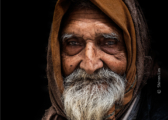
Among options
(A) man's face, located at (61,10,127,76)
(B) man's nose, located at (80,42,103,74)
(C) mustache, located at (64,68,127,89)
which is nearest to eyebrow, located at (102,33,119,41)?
(A) man's face, located at (61,10,127,76)

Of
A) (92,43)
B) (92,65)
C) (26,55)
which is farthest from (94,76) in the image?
(26,55)

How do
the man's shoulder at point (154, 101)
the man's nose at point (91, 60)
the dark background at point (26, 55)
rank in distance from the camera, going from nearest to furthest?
the man's nose at point (91, 60) < the man's shoulder at point (154, 101) < the dark background at point (26, 55)

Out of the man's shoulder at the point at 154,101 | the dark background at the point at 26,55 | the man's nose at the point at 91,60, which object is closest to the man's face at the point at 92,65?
the man's nose at the point at 91,60

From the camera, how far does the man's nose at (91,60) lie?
4.79 feet

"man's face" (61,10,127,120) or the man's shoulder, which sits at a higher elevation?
"man's face" (61,10,127,120)

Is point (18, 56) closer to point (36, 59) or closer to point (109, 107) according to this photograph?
point (36, 59)

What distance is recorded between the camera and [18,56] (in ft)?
8.76

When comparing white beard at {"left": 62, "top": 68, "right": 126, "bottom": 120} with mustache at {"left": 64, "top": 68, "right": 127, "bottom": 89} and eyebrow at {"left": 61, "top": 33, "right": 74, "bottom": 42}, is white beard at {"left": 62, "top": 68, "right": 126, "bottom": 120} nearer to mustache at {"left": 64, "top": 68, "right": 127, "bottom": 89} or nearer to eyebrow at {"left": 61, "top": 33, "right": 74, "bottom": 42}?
mustache at {"left": 64, "top": 68, "right": 127, "bottom": 89}

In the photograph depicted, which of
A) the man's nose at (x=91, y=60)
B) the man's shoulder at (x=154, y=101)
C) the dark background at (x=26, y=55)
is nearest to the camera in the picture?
the man's nose at (x=91, y=60)

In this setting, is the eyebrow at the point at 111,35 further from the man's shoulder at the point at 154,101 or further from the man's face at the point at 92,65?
the man's shoulder at the point at 154,101

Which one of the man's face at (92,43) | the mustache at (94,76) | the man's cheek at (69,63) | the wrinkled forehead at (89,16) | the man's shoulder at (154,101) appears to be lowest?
the man's shoulder at (154,101)

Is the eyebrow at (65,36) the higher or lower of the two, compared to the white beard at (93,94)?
higher

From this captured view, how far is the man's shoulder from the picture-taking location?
1589mm

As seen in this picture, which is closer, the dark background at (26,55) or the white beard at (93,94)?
the white beard at (93,94)
